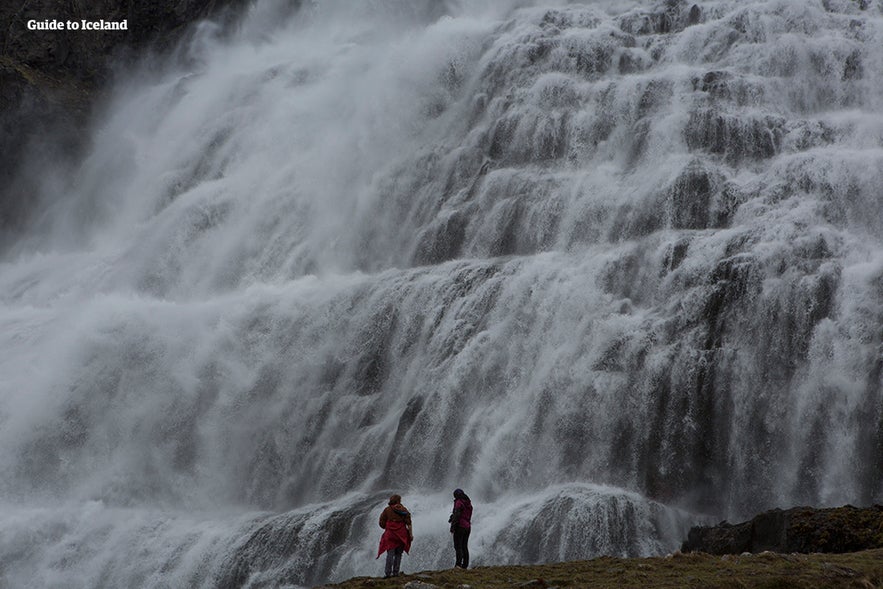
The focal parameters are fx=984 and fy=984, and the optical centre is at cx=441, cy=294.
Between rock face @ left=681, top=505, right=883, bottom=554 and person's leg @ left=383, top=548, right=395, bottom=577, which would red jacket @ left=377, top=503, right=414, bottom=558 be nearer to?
person's leg @ left=383, top=548, right=395, bottom=577

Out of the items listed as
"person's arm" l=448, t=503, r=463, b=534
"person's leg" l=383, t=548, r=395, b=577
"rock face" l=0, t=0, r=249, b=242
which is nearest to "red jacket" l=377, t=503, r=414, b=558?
"person's leg" l=383, t=548, r=395, b=577

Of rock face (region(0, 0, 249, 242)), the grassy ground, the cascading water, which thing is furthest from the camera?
rock face (region(0, 0, 249, 242))

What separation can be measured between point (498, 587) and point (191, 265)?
28.8 m

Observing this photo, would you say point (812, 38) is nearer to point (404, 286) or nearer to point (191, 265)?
point (404, 286)

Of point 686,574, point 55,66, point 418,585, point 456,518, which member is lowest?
point 418,585

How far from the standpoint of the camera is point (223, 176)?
151ft

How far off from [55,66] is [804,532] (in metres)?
55.0

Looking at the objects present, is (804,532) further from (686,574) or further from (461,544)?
(461,544)

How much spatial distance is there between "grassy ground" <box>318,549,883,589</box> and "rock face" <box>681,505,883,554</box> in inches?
57.8

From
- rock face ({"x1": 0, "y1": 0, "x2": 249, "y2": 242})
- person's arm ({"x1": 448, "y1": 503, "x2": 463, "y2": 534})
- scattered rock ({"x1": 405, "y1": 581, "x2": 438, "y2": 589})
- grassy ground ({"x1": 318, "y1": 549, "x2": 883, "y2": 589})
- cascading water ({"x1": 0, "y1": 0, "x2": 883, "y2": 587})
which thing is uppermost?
rock face ({"x1": 0, "y1": 0, "x2": 249, "y2": 242})

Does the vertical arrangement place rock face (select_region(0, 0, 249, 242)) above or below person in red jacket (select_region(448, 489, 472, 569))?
above

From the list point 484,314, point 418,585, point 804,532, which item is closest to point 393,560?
point 418,585

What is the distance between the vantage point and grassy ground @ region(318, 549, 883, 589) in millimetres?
13289

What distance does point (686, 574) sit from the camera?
14.5 meters
